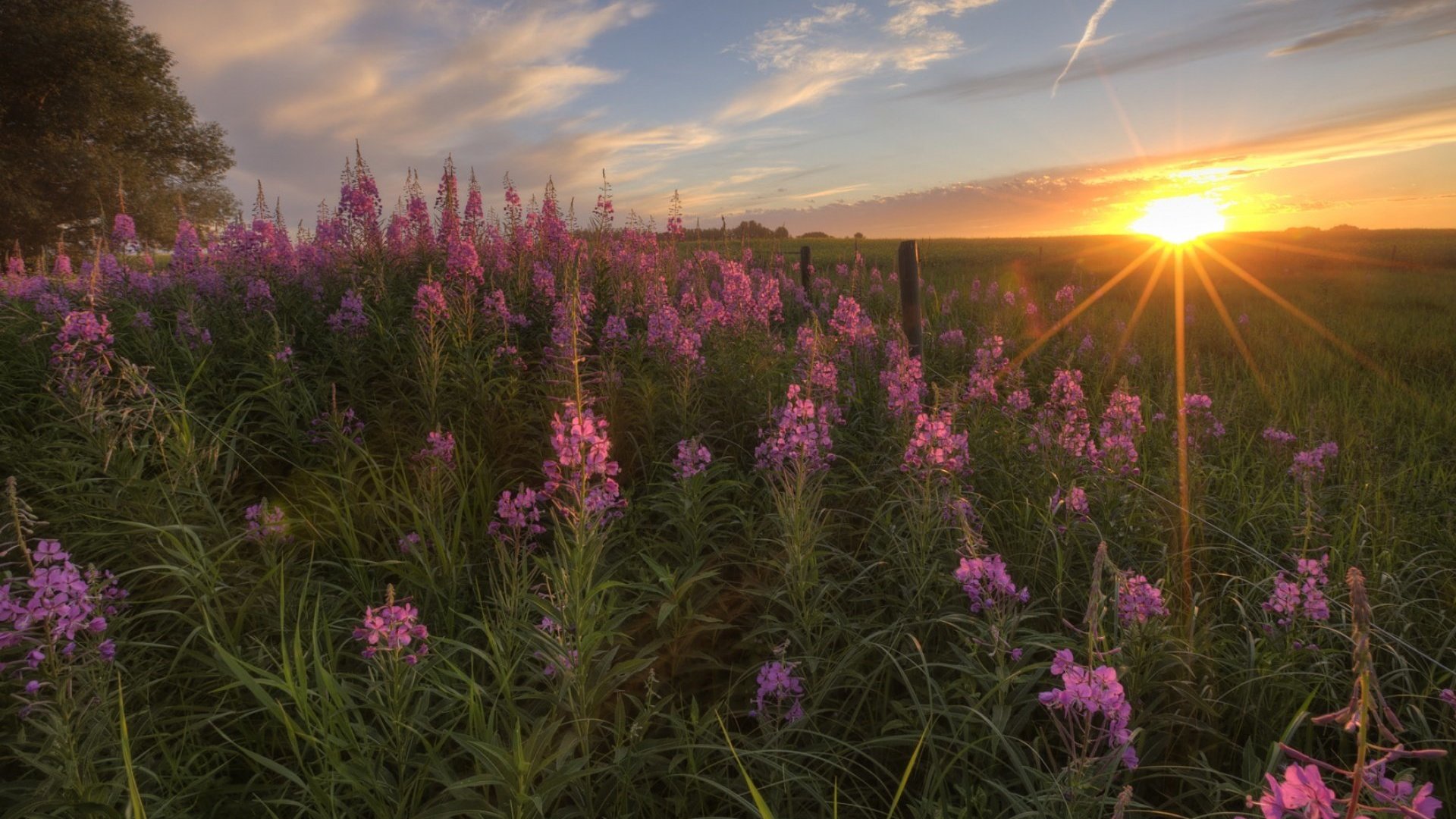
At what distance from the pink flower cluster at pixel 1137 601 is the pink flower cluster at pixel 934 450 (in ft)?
2.94

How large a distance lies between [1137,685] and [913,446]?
56.5 inches

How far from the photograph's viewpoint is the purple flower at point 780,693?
2.53m

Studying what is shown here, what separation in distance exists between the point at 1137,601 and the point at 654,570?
198cm

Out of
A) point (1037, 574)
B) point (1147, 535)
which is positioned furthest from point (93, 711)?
point (1147, 535)

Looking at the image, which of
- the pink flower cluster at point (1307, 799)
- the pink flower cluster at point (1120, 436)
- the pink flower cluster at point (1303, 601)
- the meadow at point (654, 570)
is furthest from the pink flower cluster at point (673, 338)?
the pink flower cluster at point (1307, 799)

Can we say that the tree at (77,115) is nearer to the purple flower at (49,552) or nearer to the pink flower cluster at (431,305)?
Result: the pink flower cluster at (431,305)

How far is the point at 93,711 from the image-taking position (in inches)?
84.7

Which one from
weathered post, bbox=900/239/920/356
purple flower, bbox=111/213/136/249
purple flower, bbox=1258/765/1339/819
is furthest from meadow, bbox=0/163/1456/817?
purple flower, bbox=111/213/136/249

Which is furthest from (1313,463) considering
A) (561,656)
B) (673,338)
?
(561,656)

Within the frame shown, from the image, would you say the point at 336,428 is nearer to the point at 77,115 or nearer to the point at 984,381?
the point at 984,381

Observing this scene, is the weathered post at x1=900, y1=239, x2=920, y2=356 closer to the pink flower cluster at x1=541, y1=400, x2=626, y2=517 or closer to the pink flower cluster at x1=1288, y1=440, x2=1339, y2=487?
the pink flower cluster at x1=1288, y1=440, x2=1339, y2=487

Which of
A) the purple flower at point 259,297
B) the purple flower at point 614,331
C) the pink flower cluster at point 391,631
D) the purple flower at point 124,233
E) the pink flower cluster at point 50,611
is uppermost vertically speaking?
the purple flower at point 124,233

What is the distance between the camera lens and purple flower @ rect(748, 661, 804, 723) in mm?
2531

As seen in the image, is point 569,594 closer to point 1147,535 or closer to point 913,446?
point 913,446
